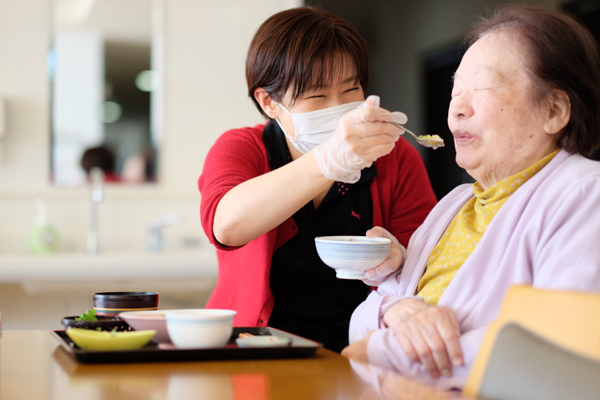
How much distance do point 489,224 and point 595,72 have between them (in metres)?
0.40

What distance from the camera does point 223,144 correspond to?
162 cm

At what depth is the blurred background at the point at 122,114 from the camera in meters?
3.39

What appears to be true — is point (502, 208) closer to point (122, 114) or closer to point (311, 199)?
point (311, 199)

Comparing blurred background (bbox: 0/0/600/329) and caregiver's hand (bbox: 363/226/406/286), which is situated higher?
blurred background (bbox: 0/0/600/329)

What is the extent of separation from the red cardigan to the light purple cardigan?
389 mm

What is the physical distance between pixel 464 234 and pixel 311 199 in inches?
14.4

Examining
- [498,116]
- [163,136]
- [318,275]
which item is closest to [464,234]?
[498,116]

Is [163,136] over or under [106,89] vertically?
under

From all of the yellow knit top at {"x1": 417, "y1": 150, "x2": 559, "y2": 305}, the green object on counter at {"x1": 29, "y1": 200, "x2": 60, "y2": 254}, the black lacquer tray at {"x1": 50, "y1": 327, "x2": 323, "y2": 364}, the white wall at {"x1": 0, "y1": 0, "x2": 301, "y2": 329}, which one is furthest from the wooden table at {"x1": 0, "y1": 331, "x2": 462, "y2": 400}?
the green object on counter at {"x1": 29, "y1": 200, "x2": 60, "y2": 254}

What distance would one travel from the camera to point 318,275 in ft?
5.41

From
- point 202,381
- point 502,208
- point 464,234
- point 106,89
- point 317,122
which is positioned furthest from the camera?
point 106,89

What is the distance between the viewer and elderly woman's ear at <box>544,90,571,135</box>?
122 cm

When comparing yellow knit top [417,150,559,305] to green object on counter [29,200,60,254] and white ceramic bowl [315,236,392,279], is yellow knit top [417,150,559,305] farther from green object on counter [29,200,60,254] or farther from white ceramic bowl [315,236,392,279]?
green object on counter [29,200,60,254]

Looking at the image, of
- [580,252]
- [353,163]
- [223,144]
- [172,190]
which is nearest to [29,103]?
[172,190]
